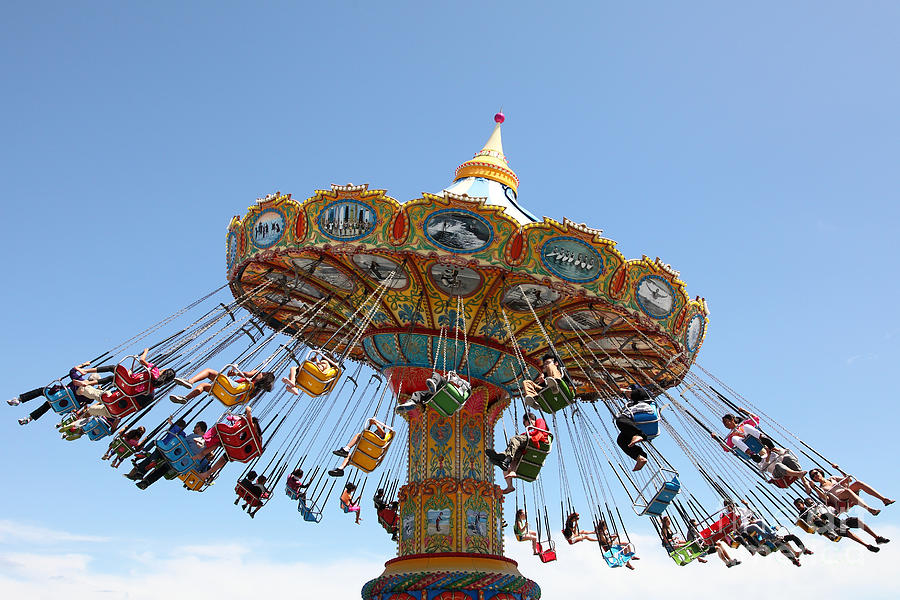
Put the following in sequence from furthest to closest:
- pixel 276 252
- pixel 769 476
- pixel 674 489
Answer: pixel 276 252, pixel 769 476, pixel 674 489

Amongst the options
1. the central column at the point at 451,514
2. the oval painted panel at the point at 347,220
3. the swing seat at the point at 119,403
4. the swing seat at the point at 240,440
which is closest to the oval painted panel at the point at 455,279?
the oval painted panel at the point at 347,220

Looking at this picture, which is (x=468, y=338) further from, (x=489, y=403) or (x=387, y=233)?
(x=387, y=233)

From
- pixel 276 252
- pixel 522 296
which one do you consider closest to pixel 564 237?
pixel 522 296

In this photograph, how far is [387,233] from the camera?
1002cm

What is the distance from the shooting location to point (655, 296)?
35.6 ft

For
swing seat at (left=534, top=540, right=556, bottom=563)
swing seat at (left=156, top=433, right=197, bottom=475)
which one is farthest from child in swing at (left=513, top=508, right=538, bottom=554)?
swing seat at (left=156, top=433, right=197, bottom=475)

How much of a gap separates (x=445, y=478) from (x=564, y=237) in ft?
14.3

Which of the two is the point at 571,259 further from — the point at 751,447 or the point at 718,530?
the point at 718,530

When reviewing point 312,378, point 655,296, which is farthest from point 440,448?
point 655,296

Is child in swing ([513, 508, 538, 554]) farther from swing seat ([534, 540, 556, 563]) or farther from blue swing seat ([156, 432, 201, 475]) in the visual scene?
blue swing seat ([156, 432, 201, 475])

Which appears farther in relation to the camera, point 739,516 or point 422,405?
point 739,516

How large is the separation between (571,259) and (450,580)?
4.93 meters

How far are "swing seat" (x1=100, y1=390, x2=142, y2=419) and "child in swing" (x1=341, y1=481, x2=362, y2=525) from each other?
3688mm

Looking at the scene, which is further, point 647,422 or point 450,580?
point 450,580
